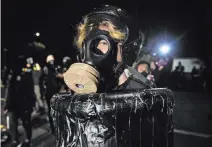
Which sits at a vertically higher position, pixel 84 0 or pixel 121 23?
pixel 84 0

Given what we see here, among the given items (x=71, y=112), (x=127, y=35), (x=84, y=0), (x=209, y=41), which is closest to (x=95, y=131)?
(x=71, y=112)

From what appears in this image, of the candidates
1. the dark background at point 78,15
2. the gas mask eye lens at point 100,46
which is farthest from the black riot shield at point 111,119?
the dark background at point 78,15

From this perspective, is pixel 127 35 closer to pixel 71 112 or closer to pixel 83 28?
pixel 83 28

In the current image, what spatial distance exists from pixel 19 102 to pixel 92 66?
16.6 ft

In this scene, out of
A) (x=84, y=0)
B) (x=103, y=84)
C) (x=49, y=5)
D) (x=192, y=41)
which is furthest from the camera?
(x=192, y=41)

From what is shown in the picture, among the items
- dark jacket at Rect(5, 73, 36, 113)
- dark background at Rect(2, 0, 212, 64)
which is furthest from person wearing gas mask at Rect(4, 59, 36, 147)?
dark background at Rect(2, 0, 212, 64)

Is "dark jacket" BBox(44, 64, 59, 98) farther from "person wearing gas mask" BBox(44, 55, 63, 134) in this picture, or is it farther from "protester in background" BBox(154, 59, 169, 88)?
"protester in background" BBox(154, 59, 169, 88)

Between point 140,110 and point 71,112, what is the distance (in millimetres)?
280

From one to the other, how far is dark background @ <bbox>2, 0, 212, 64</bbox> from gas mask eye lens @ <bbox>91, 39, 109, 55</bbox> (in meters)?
12.7

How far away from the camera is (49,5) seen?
18.2 meters

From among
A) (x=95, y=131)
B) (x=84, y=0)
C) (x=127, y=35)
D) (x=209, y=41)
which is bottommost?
(x=95, y=131)

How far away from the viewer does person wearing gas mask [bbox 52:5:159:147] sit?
1130 millimetres

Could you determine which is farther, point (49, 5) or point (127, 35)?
point (49, 5)

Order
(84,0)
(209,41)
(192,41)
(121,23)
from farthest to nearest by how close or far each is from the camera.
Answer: (192,41), (209,41), (84,0), (121,23)
